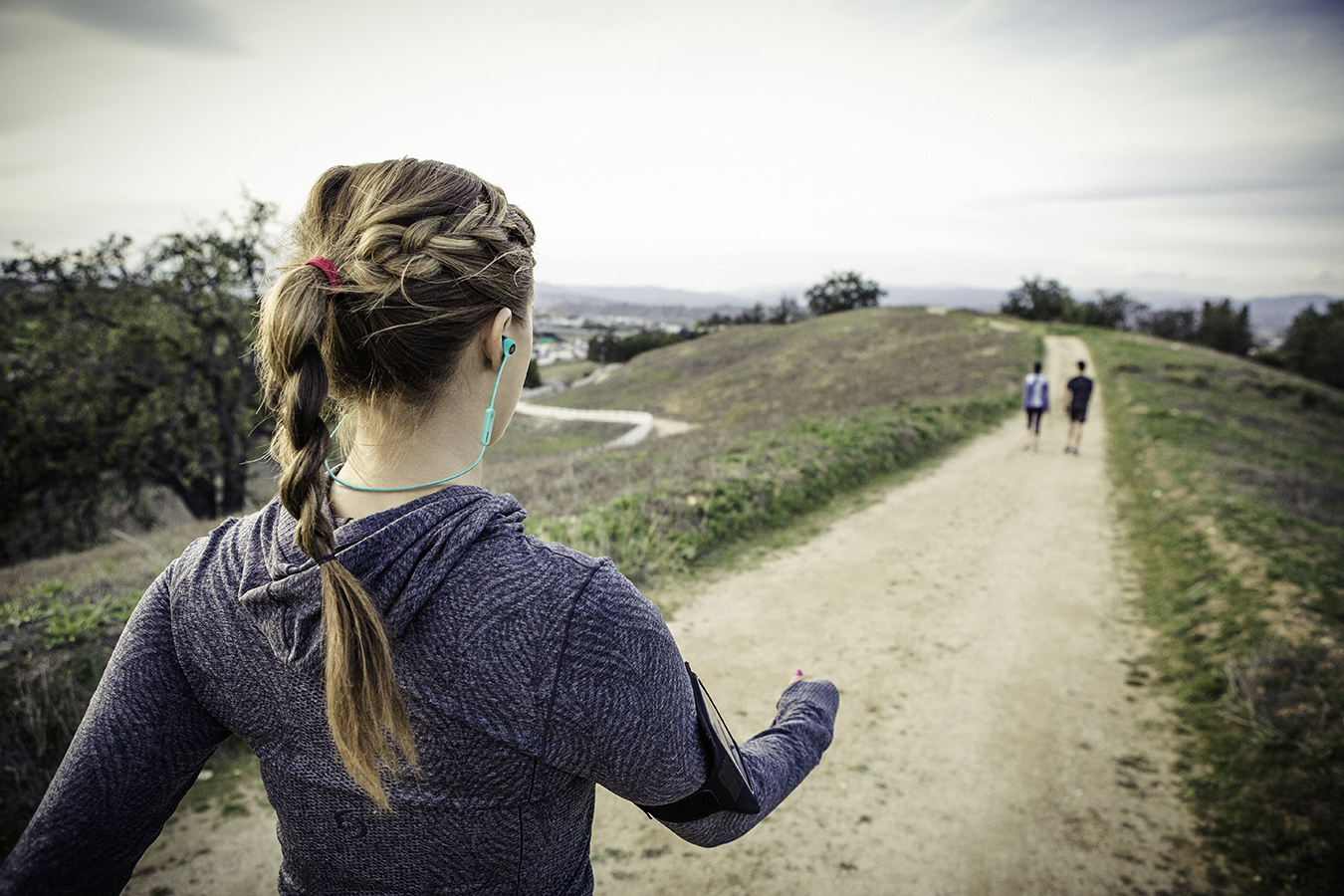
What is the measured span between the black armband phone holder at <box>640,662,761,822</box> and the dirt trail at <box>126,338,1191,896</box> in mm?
2438

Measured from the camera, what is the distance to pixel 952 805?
11.7ft

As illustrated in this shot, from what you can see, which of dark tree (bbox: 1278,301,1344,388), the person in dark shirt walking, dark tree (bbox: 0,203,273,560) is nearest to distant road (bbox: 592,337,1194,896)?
the person in dark shirt walking

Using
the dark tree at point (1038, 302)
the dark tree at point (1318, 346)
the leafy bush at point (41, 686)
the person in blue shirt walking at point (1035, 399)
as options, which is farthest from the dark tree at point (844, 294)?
the leafy bush at point (41, 686)

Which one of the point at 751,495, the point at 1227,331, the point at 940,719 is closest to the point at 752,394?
the point at 751,495

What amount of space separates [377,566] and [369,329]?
0.36 m

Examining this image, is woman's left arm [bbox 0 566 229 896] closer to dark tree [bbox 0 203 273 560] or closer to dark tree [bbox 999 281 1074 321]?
dark tree [bbox 0 203 273 560]

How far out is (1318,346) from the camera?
51156 millimetres

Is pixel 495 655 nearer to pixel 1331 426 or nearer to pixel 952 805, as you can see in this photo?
pixel 952 805

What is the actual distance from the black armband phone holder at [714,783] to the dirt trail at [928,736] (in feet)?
8.00

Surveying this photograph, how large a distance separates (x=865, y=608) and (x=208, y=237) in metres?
16.2

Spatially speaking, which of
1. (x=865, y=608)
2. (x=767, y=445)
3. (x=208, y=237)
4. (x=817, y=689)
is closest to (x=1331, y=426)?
(x=767, y=445)

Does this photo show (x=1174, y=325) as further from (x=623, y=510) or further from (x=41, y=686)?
(x=41, y=686)

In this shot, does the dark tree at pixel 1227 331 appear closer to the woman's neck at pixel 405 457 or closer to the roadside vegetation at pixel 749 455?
the roadside vegetation at pixel 749 455

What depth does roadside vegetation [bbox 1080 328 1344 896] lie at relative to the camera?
3.29m
